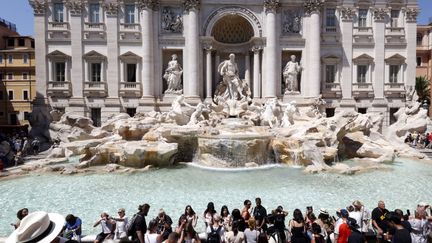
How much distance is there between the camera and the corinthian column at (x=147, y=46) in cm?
2086

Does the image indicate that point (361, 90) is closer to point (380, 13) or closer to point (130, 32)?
point (380, 13)

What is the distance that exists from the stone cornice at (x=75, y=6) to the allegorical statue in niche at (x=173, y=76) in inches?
299

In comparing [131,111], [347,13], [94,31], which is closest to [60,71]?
[94,31]

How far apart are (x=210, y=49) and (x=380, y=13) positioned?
13.7m

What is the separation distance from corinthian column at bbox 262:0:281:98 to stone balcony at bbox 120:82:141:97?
9.66m

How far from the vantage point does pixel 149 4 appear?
20828 mm

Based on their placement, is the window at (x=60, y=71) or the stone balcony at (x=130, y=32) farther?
the window at (x=60, y=71)

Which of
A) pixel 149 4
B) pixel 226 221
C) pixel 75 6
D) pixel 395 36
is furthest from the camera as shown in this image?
pixel 395 36

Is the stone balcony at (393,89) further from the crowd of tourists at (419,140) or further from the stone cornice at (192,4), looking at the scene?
the stone cornice at (192,4)

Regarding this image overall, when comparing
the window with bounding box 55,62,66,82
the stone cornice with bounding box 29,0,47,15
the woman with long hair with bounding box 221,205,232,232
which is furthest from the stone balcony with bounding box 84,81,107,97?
the woman with long hair with bounding box 221,205,232,232

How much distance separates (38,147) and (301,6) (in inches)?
822

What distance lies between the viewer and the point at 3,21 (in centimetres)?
3247

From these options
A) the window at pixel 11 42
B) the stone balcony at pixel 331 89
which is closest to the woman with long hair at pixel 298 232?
the stone balcony at pixel 331 89

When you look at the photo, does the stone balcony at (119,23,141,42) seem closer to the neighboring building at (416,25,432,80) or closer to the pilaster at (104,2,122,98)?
the pilaster at (104,2,122,98)
